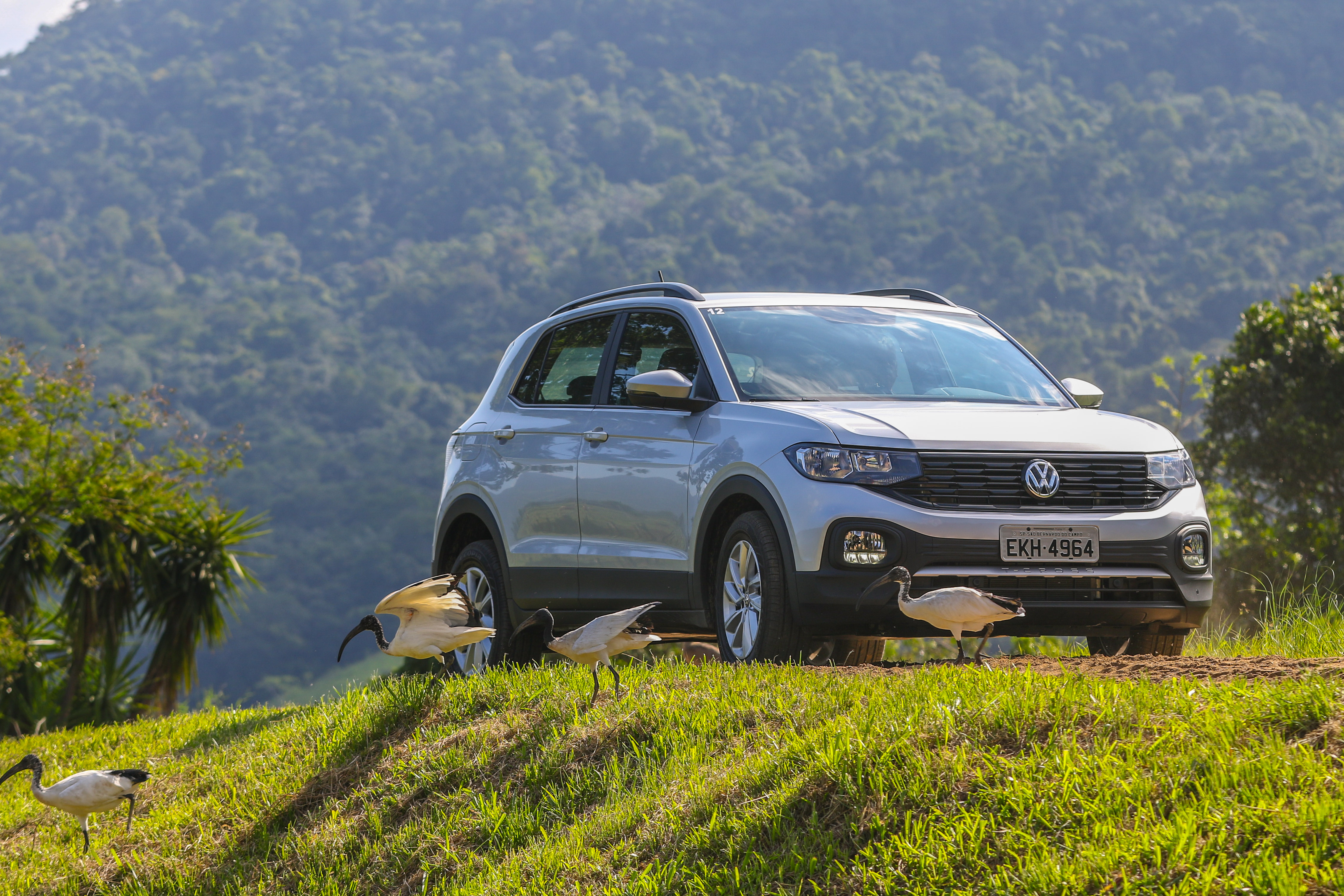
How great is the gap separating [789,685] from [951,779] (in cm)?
126

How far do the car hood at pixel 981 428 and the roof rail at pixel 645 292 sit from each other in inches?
48.5

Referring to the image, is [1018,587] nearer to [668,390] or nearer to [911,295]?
[668,390]

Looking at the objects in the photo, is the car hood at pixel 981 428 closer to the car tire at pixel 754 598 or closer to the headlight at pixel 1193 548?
the headlight at pixel 1193 548

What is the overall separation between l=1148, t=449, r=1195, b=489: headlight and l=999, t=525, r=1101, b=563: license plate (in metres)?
0.48

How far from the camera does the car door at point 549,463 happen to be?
7.55 metres

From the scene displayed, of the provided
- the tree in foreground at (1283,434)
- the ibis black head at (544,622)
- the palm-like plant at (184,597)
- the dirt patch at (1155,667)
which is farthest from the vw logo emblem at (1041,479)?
the palm-like plant at (184,597)

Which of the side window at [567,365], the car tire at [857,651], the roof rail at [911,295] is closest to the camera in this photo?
the car tire at [857,651]

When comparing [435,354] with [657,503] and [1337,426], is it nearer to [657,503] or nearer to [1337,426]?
[1337,426]

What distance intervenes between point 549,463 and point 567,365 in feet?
2.50

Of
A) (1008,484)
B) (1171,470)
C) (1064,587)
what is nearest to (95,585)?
(1008,484)

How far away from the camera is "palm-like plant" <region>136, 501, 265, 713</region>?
53.5ft

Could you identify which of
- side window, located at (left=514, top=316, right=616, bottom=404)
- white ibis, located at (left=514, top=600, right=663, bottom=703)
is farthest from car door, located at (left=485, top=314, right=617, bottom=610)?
white ibis, located at (left=514, top=600, right=663, bottom=703)

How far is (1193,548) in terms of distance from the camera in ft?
20.4

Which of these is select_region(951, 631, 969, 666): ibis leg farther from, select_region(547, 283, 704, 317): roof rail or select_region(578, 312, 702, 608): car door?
select_region(547, 283, 704, 317): roof rail
